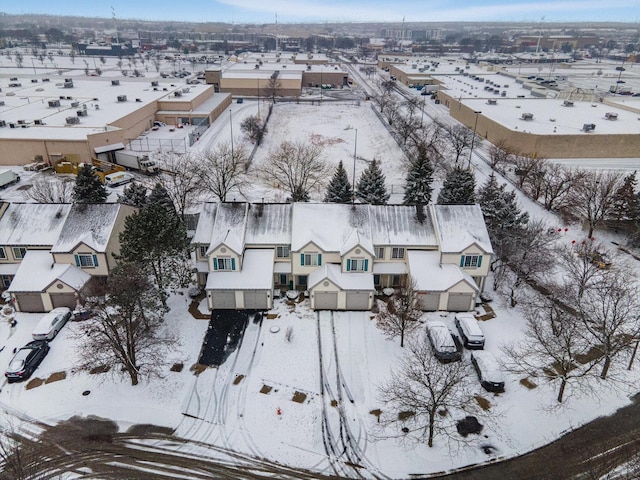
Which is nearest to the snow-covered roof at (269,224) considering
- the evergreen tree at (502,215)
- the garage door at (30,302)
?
the garage door at (30,302)

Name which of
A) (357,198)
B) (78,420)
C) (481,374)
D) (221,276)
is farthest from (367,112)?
(78,420)

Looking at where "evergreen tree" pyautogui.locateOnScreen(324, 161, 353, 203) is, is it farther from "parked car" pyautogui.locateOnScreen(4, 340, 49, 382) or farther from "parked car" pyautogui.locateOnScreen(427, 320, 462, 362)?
"parked car" pyautogui.locateOnScreen(4, 340, 49, 382)

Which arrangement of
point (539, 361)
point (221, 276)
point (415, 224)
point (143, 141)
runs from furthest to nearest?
point (143, 141), point (415, 224), point (221, 276), point (539, 361)

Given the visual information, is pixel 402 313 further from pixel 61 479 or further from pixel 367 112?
pixel 367 112

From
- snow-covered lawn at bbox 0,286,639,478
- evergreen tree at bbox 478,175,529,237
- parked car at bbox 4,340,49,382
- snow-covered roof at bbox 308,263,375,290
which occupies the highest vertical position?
evergreen tree at bbox 478,175,529,237

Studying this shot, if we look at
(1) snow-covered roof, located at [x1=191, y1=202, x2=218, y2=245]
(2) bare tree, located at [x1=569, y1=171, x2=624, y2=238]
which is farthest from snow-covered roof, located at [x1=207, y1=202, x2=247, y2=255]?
(2) bare tree, located at [x1=569, y1=171, x2=624, y2=238]

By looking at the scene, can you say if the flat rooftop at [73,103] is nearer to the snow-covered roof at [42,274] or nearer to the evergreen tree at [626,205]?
the snow-covered roof at [42,274]
